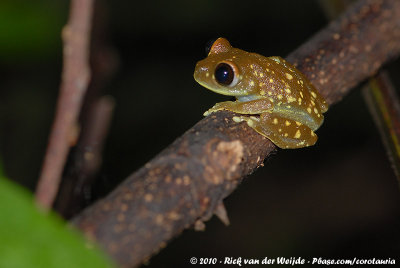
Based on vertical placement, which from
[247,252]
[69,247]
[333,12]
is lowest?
[247,252]

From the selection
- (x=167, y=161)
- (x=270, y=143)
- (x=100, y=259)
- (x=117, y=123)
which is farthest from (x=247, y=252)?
(x=100, y=259)

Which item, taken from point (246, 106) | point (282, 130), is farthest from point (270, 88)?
point (282, 130)

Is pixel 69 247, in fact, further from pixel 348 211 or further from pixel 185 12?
pixel 185 12

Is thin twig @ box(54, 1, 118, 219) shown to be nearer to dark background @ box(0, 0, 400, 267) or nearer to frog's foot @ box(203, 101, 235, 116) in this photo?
frog's foot @ box(203, 101, 235, 116)

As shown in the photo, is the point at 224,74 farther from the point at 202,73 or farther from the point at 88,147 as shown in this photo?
the point at 88,147

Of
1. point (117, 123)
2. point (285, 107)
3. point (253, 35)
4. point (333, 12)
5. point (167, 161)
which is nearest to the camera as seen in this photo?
point (167, 161)

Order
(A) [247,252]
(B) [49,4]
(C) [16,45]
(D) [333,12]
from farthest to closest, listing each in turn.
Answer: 1. (A) [247,252]
2. (B) [49,4]
3. (C) [16,45]
4. (D) [333,12]

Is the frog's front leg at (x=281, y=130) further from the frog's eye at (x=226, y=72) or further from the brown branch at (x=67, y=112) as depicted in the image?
the brown branch at (x=67, y=112)

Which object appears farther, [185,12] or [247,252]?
[185,12]

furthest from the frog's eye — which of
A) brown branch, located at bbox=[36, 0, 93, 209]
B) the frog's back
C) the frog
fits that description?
brown branch, located at bbox=[36, 0, 93, 209]
